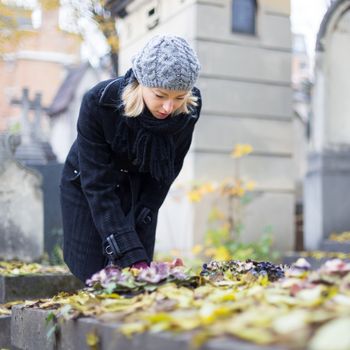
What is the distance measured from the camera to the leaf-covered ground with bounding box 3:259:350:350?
1.59 metres

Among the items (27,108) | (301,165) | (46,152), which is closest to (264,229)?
(46,152)

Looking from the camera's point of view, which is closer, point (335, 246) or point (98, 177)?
point (98, 177)

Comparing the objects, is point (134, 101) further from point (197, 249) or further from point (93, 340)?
point (197, 249)

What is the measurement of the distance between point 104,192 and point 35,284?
1.63 meters

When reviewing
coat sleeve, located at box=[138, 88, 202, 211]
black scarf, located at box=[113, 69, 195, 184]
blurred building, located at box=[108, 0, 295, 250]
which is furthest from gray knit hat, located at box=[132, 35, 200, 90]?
blurred building, located at box=[108, 0, 295, 250]

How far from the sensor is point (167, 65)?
282 cm

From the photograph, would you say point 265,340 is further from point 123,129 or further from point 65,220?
point 65,220

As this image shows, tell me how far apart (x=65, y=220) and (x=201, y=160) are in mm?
5799

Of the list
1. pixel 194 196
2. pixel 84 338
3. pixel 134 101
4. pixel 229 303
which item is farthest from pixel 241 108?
pixel 229 303

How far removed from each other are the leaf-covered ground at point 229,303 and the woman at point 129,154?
374 millimetres

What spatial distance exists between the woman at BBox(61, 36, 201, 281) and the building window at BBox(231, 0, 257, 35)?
6635mm

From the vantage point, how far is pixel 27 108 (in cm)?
2058

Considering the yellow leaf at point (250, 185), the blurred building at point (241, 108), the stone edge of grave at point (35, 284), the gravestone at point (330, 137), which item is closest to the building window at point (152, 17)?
the blurred building at point (241, 108)

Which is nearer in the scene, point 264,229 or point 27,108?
point 264,229
